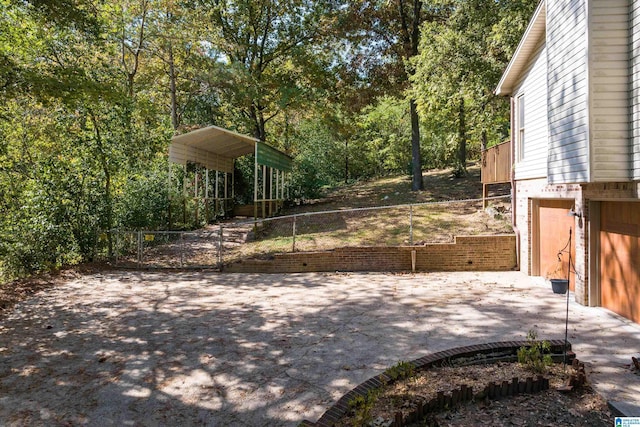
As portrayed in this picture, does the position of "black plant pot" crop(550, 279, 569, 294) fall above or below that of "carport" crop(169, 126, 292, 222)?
below

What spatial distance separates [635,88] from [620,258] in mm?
2553

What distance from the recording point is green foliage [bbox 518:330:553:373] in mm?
4155

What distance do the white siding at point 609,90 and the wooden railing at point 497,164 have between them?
5.30 metres

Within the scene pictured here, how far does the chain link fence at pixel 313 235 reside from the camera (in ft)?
36.8

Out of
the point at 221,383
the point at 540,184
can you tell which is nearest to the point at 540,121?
the point at 540,184

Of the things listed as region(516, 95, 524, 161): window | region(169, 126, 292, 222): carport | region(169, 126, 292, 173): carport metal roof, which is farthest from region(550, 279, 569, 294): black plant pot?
region(169, 126, 292, 173): carport metal roof

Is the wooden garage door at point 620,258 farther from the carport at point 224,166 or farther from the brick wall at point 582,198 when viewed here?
the carport at point 224,166

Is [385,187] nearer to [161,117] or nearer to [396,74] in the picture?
[396,74]

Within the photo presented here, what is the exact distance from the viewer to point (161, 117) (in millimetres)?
22984

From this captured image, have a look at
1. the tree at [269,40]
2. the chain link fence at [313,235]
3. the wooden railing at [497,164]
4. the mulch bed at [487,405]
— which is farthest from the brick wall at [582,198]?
the tree at [269,40]

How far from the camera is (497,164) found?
12227 mm

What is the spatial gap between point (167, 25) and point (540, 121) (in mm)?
14882

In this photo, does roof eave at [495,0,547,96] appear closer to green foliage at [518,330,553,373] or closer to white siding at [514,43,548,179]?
white siding at [514,43,548,179]

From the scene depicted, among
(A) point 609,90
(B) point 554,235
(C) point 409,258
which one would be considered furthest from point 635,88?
(C) point 409,258
